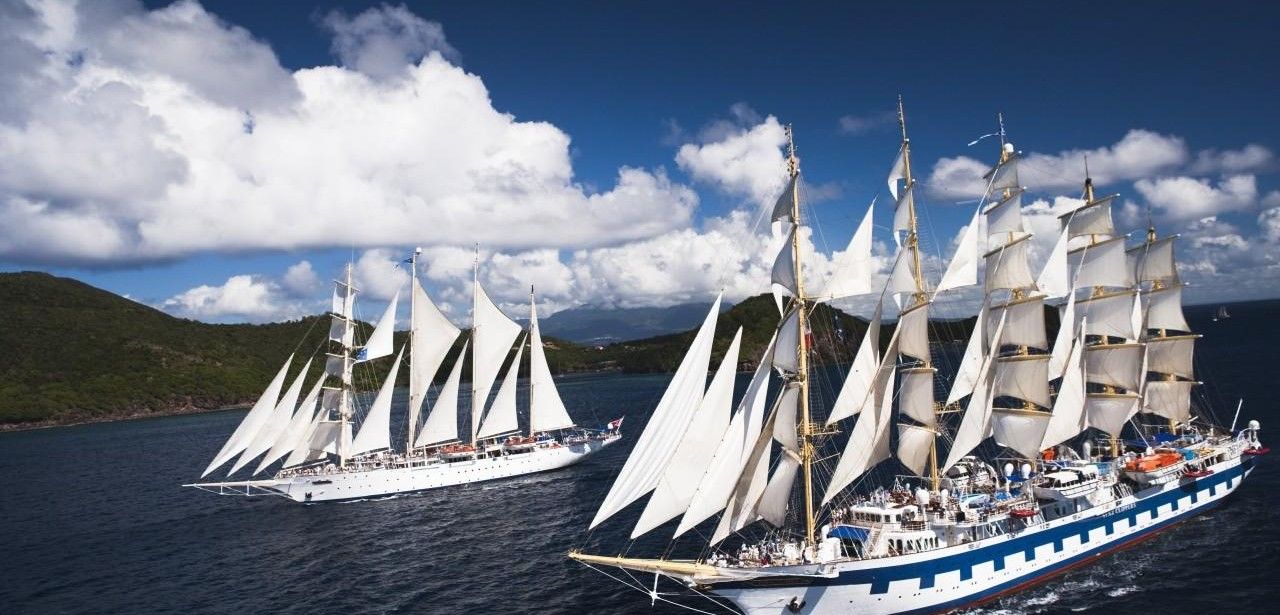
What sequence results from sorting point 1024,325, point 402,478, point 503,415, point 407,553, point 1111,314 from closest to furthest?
point 1024,325 < point 407,553 < point 1111,314 < point 402,478 < point 503,415

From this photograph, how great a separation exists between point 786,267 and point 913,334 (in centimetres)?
996

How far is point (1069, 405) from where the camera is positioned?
3941 centimetres

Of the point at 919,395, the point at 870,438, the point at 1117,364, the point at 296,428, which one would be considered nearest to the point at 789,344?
the point at 870,438

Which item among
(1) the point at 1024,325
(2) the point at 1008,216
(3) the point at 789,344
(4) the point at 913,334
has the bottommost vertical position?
(3) the point at 789,344

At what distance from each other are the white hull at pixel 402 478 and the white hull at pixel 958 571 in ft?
130

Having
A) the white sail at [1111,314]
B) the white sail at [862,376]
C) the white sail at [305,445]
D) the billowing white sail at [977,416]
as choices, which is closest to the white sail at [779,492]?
the white sail at [862,376]

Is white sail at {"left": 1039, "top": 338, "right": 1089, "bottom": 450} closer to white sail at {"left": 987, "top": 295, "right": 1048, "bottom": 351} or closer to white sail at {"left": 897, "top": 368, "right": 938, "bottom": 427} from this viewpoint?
white sail at {"left": 987, "top": 295, "right": 1048, "bottom": 351}

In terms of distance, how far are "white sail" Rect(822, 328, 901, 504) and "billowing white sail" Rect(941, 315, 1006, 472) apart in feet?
13.3

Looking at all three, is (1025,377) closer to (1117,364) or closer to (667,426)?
(1117,364)

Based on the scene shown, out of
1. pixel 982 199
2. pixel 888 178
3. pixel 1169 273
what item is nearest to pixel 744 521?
pixel 888 178

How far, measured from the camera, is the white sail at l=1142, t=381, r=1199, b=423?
4441cm

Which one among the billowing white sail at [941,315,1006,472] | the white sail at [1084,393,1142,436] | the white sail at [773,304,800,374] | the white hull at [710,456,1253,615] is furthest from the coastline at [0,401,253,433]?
the white sail at [1084,393,1142,436]

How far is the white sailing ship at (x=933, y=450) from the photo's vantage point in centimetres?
2706

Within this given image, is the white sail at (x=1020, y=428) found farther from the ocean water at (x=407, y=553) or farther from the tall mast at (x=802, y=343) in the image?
the tall mast at (x=802, y=343)
